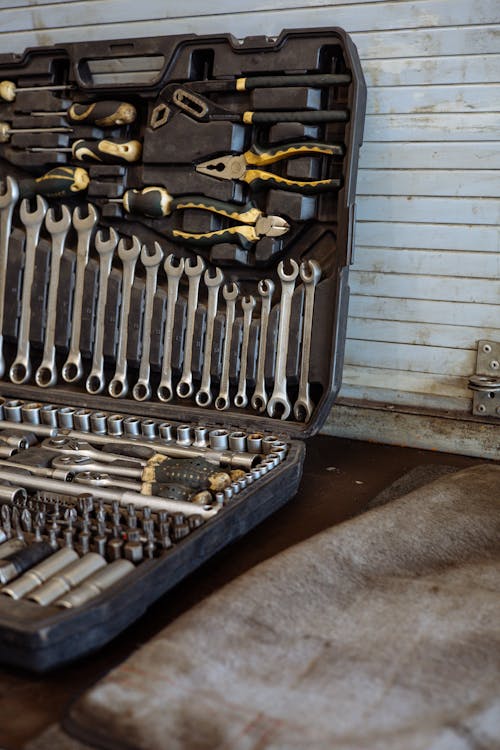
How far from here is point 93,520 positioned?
1.13m

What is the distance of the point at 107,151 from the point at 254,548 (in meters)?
0.95

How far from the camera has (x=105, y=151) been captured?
1.68m

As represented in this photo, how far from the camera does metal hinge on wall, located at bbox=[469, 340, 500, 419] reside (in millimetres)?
1645

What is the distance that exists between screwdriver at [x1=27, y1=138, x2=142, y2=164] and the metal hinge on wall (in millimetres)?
850

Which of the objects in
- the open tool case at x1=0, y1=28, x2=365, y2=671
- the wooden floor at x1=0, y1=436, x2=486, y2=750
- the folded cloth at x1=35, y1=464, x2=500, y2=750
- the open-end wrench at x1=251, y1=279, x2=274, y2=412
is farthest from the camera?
the open-end wrench at x1=251, y1=279, x2=274, y2=412

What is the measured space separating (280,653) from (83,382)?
106 centimetres

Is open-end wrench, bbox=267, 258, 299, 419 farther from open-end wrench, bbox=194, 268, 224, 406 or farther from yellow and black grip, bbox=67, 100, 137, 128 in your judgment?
yellow and black grip, bbox=67, 100, 137, 128

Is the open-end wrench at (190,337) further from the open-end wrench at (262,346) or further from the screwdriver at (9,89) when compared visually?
the screwdriver at (9,89)

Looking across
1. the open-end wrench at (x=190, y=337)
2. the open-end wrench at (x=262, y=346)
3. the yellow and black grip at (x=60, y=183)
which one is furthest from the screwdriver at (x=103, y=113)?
the open-end wrench at (x=262, y=346)

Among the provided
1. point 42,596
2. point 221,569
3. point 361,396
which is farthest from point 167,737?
point 361,396

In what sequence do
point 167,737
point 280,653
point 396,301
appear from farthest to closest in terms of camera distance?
1. point 396,301
2. point 280,653
3. point 167,737

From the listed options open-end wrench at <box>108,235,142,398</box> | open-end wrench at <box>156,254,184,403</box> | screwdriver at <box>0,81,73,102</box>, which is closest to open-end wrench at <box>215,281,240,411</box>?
Result: open-end wrench at <box>156,254,184,403</box>

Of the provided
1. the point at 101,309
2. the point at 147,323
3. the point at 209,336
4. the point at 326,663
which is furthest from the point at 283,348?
the point at 326,663

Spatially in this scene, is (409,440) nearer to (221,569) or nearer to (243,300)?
(243,300)
